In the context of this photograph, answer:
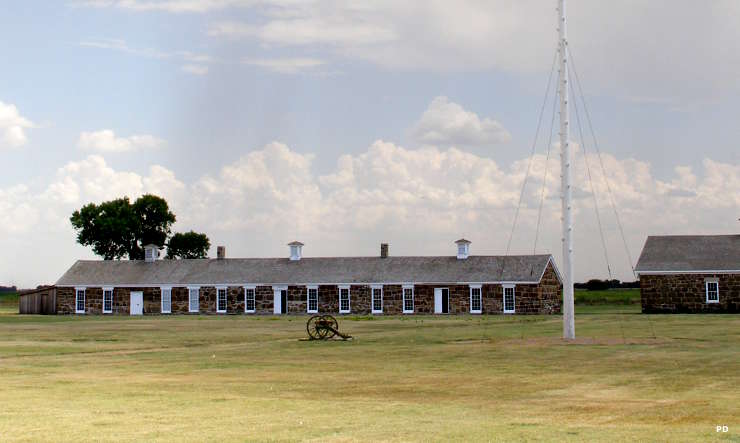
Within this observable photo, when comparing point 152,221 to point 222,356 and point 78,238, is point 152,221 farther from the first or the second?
point 222,356

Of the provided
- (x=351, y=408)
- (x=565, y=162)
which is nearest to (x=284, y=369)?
(x=351, y=408)

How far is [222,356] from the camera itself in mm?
27984

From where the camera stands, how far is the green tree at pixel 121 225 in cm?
10762

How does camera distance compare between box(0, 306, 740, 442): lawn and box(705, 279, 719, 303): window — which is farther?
box(705, 279, 719, 303): window

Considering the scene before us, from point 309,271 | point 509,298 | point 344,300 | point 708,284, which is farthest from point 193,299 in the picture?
point 708,284

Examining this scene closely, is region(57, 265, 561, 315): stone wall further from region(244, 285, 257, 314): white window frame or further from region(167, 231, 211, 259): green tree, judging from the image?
region(167, 231, 211, 259): green tree

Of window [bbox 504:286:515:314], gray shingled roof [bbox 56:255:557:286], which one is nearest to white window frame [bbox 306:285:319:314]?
gray shingled roof [bbox 56:255:557:286]

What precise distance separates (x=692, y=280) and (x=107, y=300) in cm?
4363

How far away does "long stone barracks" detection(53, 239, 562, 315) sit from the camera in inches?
2827

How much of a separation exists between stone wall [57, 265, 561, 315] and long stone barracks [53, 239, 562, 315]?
0.07 metres

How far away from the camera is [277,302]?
76875 mm

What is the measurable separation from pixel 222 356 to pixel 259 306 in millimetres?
49394

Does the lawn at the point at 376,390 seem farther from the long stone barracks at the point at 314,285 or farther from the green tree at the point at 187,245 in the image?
the green tree at the point at 187,245

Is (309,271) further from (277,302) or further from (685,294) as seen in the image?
(685,294)
